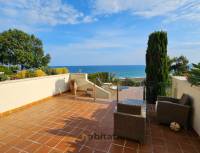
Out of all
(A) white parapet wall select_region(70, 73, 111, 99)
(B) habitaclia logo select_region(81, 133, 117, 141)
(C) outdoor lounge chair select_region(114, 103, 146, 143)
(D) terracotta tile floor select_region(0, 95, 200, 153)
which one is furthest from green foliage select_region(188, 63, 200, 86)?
(A) white parapet wall select_region(70, 73, 111, 99)

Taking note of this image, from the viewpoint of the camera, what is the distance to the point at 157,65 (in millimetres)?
5355

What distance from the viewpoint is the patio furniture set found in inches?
102

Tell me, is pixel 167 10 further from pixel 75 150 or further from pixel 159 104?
pixel 75 150

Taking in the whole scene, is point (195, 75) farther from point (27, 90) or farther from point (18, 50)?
point (18, 50)

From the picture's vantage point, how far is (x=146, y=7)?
5.35m

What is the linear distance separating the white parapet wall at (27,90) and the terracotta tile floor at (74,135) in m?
0.42

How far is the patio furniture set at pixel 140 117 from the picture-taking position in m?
2.59

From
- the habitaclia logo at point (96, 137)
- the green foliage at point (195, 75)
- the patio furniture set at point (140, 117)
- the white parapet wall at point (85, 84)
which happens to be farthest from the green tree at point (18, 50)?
the green foliage at point (195, 75)

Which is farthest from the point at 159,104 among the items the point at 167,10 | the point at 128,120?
the point at 167,10

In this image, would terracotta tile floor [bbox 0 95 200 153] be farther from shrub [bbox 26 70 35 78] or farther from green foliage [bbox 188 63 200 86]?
shrub [bbox 26 70 35 78]

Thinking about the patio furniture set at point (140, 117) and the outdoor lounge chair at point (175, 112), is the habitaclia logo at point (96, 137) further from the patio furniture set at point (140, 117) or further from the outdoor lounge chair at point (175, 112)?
the outdoor lounge chair at point (175, 112)

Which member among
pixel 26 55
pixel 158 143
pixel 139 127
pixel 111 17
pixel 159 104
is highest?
pixel 111 17

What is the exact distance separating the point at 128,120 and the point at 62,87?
4967mm

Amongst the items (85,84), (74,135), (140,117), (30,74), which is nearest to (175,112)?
(140,117)
